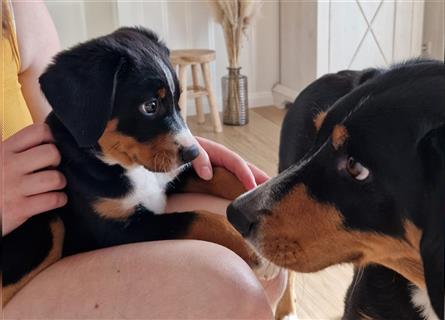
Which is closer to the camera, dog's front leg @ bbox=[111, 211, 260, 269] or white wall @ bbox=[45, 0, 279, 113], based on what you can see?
dog's front leg @ bbox=[111, 211, 260, 269]

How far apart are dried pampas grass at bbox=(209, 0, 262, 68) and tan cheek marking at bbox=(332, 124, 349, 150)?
2.67m

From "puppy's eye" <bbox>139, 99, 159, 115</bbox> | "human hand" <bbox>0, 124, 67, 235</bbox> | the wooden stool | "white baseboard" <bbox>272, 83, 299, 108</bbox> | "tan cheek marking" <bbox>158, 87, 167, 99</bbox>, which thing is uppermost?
"tan cheek marking" <bbox>158, 87, 167, 99</bbox>

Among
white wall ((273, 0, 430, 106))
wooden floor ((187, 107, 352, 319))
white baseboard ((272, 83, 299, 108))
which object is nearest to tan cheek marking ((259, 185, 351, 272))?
wooden floor ((187, 107, 352, 319))

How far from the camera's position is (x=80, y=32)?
3.59 metres

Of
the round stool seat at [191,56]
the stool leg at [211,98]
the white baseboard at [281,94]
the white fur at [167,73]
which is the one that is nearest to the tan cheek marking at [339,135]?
the white fur at [167,73]

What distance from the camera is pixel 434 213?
86 centimetres

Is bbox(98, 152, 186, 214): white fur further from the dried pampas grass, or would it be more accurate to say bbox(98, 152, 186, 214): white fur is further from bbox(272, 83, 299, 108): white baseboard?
bbox(272, 83, 299, 108): white baseboard

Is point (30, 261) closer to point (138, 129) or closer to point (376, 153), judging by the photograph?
point (138, 129)

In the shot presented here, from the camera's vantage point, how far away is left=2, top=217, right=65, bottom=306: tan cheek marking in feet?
3.56

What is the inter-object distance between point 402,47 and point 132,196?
3166mm

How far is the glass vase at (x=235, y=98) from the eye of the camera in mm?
3730

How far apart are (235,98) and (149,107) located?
8.39 ft

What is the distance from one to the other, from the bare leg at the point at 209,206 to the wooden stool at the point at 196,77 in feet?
6.44

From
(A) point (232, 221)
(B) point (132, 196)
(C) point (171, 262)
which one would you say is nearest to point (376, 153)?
(A) point (232, 221)
